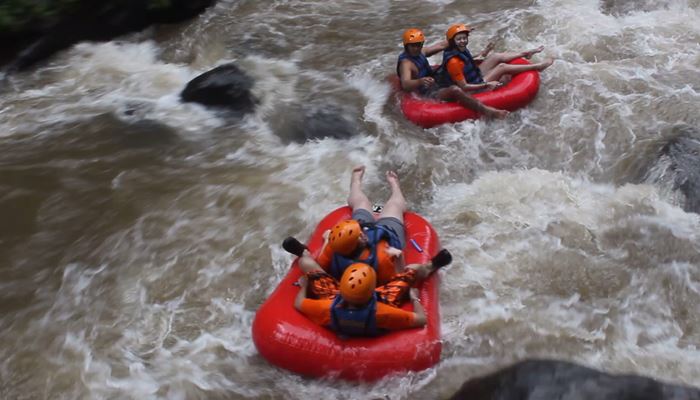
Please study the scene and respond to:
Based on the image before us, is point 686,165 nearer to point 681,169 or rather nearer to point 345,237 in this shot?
point 681,169

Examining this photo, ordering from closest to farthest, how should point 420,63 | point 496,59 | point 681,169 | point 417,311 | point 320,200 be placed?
point 417,311 < point 681,169 < point 320,200 < point 420,63 < point 496,59

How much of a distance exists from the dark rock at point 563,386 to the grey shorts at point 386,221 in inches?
47.8

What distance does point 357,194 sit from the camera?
5258 mm

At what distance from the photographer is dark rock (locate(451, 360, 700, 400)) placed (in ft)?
11.7

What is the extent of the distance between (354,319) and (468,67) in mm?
3459

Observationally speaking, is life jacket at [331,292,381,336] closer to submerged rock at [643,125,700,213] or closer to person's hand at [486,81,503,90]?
submerged rock at [643,125,700,213]

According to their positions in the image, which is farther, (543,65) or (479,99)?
(543,65)

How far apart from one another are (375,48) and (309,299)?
4.57 metres

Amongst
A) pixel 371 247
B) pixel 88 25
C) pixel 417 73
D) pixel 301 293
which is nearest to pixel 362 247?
pixel 371 247

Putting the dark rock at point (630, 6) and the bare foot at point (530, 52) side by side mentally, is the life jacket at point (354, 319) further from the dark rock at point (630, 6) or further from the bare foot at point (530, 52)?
the dark rock at point (630, 6)

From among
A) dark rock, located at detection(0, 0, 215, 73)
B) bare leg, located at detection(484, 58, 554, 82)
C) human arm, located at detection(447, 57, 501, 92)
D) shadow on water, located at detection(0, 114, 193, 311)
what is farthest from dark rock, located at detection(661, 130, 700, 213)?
dark rock, located at detection(0, 0, 215, 73)

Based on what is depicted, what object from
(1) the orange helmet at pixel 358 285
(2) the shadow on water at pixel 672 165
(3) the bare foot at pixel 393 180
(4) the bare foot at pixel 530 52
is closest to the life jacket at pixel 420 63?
(4) the bare foot at pixel 530 52

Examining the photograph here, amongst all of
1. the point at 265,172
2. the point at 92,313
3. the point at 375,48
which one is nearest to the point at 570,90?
the point at 375,48

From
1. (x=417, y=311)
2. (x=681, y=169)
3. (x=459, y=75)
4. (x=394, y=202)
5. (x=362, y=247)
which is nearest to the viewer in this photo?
(x=417, y=311)
